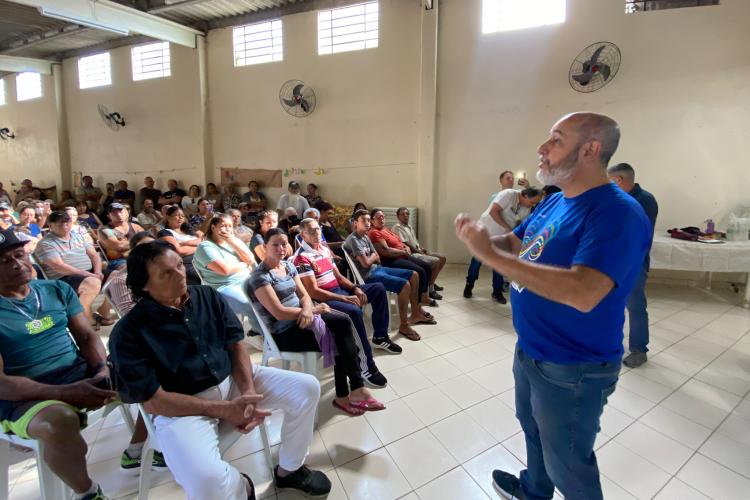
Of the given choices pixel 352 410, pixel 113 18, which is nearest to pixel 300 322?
pixel 352 410

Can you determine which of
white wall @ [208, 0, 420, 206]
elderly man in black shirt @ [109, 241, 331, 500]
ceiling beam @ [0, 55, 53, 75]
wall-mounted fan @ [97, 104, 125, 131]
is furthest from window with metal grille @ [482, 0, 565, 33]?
ceiling beam @ [0, 55, 53, 75]

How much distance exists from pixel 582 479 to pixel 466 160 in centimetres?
474

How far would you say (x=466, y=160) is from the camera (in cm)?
523

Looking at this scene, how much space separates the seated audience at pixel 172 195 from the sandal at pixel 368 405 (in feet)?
19.8

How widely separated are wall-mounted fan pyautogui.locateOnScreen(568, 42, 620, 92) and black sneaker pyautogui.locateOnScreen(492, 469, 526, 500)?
192 inches

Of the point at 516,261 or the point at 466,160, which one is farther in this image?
the point at 466,160

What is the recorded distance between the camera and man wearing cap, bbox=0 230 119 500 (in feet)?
4.05

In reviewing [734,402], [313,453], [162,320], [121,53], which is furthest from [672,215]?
[121,53]

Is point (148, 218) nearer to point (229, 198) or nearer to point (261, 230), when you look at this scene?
point (229, 198)

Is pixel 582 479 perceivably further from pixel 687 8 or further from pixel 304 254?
pixel 687 8

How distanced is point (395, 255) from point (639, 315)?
207 cm

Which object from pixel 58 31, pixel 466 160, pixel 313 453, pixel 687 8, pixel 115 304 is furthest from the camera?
pixel 58 31

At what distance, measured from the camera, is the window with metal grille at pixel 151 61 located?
6770 mm

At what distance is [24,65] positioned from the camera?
7312 millimetres
